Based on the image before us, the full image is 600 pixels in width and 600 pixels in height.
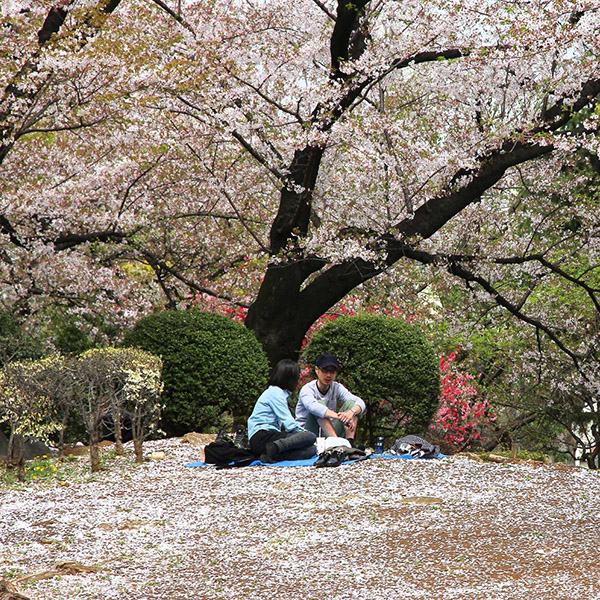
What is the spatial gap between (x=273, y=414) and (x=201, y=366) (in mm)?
2261

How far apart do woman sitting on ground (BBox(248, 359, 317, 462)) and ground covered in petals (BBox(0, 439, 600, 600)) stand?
0.91ft

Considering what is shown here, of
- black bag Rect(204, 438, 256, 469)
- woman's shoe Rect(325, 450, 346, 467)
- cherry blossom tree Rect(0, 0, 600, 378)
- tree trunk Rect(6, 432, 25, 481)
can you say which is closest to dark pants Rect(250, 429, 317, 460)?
black bag Rect(204, 438, 256, 469)

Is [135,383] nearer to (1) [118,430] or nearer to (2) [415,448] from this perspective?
(1) [118,430]

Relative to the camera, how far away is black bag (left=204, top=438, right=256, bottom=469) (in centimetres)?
723

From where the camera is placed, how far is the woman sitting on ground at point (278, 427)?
7.19m

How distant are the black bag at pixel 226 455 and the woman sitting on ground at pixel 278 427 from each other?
0.12m

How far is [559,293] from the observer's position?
12.2 metres

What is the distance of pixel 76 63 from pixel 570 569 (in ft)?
20.0

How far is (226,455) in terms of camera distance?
23.7ft

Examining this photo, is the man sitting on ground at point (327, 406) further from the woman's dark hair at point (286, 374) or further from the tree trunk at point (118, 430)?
the tree trunk at point (118, 430)

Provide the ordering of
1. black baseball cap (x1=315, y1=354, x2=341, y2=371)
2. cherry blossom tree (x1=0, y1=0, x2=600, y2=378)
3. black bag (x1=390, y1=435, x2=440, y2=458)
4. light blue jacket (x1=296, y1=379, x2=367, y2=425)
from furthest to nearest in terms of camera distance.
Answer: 1. cherry blossom tree (x1=0, y1=0, x2=600, y2=378)
2. black baseball cap (x1=315, y1=354, x2=341, y2=371)
3. light blue jacket (x1=296, y1=379, x2=367, y2=425)
4. black bag (x1=390, y1=435, x2=440, y2=458)

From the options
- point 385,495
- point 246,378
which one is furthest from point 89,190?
point 385,495

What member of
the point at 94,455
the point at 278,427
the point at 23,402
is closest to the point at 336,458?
the point at 278,427

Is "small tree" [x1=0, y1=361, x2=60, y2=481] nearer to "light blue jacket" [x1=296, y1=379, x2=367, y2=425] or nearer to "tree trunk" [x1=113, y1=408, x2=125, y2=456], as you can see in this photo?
"tree trunk" [x1=113, y1=408, x2=125, y2=456]
